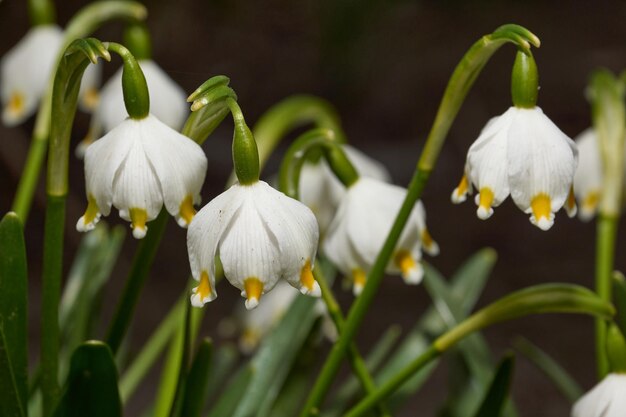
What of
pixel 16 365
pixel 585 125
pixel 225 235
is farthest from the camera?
pixel 585 125

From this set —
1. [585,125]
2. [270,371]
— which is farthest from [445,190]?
[270,371]

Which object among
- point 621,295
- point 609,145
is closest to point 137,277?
point 621,295

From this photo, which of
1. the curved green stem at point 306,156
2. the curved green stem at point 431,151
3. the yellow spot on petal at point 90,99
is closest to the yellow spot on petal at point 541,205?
the curved green stem at point 431,151

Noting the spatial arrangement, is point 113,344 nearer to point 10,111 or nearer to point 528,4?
point 10,111

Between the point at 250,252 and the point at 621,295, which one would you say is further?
the point at 621,295

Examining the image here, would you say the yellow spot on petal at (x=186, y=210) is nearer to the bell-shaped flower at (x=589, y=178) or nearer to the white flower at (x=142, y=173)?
the white flower at (x=142, y=173)

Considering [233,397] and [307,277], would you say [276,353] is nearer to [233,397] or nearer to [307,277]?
[233,397]

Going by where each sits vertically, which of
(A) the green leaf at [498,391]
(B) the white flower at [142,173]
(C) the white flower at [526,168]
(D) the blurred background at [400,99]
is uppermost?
(C) the white flower at [526,168]
